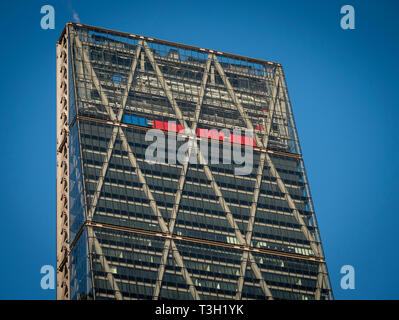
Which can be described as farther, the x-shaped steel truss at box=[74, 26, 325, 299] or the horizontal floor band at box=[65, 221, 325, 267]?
the x-shaped steel truss at box=[74, 26, 325, 299]

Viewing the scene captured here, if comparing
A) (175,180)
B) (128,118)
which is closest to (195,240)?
(175,180)

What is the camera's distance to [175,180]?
15700 cm

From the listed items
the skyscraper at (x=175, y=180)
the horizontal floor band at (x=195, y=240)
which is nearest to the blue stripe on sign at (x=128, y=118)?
the skyscraper at (x=175, y=180)

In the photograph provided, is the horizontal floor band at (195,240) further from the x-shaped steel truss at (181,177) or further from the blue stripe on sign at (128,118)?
the blue stripe on sign at (128,118)

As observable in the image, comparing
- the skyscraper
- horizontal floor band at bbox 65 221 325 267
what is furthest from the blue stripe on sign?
horizontal floor band at bbox 65 221 325 267

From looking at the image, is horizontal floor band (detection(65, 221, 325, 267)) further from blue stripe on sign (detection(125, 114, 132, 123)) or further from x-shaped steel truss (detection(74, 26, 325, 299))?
blue stripe on sign (detection(125, 114, 132, 123))

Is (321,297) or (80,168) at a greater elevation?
(80,168)

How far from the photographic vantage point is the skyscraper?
144 m

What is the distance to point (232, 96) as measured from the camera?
176625 millimetres

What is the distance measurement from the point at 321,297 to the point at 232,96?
43059mm

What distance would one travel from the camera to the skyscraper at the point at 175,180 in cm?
14388

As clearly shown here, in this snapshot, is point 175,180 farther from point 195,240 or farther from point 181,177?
point 195,240
